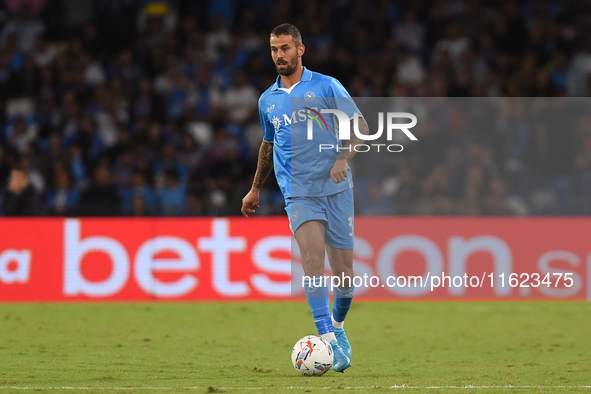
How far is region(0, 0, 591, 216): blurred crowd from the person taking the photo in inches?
478

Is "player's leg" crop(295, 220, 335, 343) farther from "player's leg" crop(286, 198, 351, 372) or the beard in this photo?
the beard

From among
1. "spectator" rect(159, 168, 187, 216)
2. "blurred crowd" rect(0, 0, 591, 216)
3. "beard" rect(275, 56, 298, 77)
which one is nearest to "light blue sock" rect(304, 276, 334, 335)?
"beard" rect(275, 56, 298, 77)

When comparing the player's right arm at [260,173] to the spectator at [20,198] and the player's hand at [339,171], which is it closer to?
the player's hand at [339,171]

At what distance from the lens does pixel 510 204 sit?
39.0 ft

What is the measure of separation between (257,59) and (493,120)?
4713mm

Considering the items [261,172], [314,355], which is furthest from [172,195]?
[314,355]

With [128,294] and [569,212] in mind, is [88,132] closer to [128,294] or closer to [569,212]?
[128,294]

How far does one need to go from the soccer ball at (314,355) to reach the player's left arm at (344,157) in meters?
1.11

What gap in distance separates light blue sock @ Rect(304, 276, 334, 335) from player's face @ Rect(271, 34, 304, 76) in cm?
148

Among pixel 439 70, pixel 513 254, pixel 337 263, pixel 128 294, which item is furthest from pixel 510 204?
pixel 337 263

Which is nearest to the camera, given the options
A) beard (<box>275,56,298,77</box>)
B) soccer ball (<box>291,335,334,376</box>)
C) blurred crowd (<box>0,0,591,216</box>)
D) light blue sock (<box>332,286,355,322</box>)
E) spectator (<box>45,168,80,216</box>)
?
soccer ball (<box>291,335,334,376</box>)

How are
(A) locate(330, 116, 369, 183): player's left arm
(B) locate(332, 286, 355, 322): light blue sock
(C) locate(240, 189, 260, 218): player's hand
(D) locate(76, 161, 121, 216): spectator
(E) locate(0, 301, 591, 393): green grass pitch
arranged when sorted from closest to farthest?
1. (E) locate(0, 301, 591, 393): green grass pitch
2. (A) locate(330, 116, 369, 183): player's left arm
3. (B) locate(332, 286, 355, 322): light blue sock
4. (C) locate(240, 189, 260, 218): player's hand
5. (D) locate(76, 161, 121, 216): spectator

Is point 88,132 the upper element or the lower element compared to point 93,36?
lower

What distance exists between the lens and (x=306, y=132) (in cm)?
616
